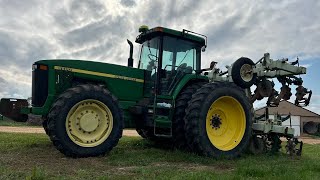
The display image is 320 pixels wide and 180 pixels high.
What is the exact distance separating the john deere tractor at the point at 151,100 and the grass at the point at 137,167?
1.49 feet

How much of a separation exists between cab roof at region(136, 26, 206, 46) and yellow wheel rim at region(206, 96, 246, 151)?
6.00 ft

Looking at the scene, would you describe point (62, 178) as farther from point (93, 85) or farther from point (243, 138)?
point (243, 138)

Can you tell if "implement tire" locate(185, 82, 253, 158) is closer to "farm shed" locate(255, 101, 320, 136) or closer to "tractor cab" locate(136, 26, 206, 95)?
"tractor cab" locate(136, 26, 206, 95)

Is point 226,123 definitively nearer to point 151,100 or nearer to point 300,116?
point 151,100

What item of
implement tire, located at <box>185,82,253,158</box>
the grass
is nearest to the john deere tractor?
implement tire, located at <box>185,82,253,158</box>

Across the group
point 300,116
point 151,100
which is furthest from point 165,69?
point 300,116

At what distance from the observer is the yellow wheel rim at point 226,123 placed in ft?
29.7

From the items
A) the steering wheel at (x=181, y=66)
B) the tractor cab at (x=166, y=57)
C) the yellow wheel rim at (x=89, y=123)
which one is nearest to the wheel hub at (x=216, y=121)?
the tractor cab at (x=166, y=57)

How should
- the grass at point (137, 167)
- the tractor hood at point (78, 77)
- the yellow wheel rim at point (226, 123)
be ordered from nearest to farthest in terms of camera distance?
the grass at point (137, 167) → the tractor hood at point (78, 77) → the yellow wheel rim at point (226, 123)

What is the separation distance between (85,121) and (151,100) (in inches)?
74.3

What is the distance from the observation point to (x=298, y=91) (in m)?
10.5

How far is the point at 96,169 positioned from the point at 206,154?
2.93 meters

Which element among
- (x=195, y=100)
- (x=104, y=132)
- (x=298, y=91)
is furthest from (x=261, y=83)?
(x=104, y=132)

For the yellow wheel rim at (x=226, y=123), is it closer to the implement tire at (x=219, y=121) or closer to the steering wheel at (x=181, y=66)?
the implement tire at (x=219, y=121)
